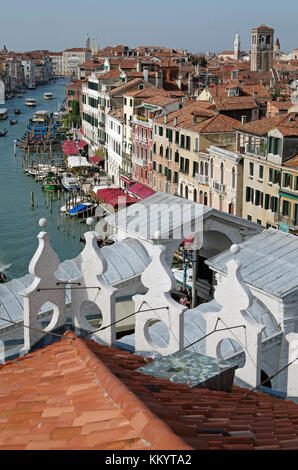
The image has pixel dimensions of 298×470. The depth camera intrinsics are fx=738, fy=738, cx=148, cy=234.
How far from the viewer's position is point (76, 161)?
61906 millimetres

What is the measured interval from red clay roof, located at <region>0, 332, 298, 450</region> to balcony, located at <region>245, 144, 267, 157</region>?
86.2 feet

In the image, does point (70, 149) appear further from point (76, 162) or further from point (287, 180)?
point (287, 180)

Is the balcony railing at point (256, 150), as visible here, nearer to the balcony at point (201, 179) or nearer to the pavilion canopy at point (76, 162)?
the balcony at point (201, 179)

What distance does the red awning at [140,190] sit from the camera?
44812 mm

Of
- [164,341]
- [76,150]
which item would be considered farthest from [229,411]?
[76,150]

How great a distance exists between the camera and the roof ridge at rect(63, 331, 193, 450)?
3.91 metres

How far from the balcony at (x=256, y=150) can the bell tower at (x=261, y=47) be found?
67689mm

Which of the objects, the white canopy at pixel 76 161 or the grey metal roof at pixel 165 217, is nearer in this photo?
the grey metal roof at pixel 165 217

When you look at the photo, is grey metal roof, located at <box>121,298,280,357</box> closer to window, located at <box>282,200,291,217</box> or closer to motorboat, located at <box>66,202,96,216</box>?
window, located at <box>282,200,291,217</box>

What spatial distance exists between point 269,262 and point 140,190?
32.7 m

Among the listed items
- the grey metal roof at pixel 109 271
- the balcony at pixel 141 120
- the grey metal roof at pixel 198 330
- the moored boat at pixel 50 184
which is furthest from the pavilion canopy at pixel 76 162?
the grey metal roof at pixel 198 330

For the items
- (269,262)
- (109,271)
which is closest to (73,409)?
(269,262)

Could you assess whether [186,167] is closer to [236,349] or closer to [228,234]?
[228,234]

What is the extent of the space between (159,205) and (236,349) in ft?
19.9
